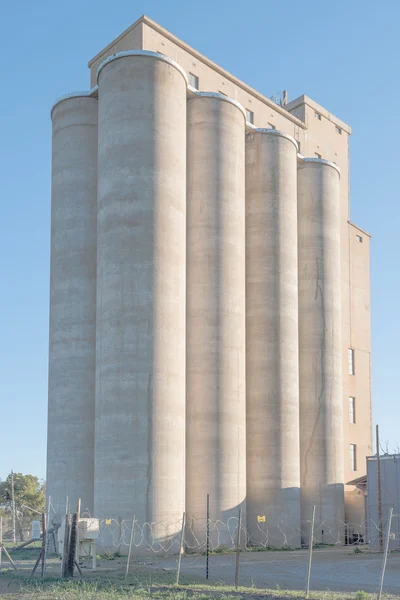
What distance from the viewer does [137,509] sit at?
4838cm

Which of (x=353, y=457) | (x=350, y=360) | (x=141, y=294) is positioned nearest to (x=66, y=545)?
(x=141, y=294)

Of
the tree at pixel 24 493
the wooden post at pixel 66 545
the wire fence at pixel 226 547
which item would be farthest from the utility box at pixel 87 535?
the tree at pixel 24 493

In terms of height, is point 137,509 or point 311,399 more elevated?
point 311,399

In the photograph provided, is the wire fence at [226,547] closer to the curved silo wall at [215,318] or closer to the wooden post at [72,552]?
the curved silo wall at [215,318]

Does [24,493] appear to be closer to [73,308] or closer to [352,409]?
[352,409]

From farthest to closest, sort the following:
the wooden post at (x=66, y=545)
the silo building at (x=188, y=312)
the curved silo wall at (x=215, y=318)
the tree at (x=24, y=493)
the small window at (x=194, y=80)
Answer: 1. the tree at (x=24, y=493)
2. the small window at (x=194, y=80)
3. the curved silo wall at (x=215, y=318)
4. the silo building at (x=188, y=312)
5. the wooden post at (x=66, y=545)

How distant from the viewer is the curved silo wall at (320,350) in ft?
213

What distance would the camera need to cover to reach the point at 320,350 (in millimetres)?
66750

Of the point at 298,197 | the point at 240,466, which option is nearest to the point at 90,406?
the point at 240,466

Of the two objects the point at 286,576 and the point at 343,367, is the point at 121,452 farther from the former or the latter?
the point at 343,367

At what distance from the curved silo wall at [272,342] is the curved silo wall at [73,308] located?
39.8ft

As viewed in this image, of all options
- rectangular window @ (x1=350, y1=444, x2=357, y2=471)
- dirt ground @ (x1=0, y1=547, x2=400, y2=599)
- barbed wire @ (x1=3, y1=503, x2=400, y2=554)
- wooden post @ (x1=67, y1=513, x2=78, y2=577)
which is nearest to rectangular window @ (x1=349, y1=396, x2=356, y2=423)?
rectangular window @ (x1=350, y1=444, x2=357, y2=471)

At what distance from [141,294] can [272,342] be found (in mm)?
13891

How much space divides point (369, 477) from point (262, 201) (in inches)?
880
